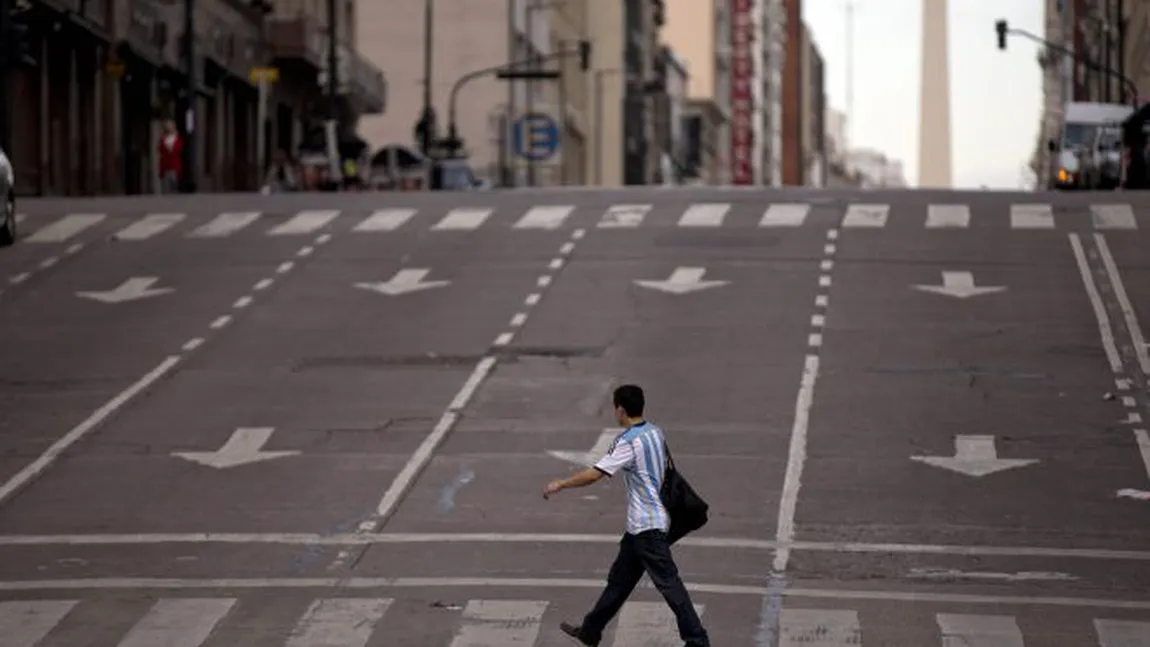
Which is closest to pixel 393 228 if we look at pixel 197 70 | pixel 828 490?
pixel 828 490

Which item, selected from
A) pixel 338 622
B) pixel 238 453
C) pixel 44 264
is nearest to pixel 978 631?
pixel 338 622

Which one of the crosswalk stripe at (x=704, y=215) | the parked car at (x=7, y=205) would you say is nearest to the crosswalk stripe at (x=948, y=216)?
the crosswalk stripe at (x=704, y=215)

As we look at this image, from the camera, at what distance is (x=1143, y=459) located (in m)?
27.4

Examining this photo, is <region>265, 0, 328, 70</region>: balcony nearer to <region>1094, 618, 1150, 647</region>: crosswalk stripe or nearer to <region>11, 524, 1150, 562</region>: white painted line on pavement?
<region>11, 524, 1150, 562</region>: white painted line on pavement

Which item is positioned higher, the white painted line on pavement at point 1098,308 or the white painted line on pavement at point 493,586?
the white painted line on pavement at point 1098,308

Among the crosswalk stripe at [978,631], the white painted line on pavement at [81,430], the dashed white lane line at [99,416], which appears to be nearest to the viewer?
the crosswalk stripe at [978,631]

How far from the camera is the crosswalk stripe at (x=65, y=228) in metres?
47.2

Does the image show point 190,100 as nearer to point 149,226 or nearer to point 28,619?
point 149,226

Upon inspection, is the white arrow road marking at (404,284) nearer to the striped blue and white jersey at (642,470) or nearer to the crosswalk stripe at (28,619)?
the crosswalk stripe at (28,619)

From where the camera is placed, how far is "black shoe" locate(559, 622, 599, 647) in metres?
17.7

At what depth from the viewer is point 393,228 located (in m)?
46.9

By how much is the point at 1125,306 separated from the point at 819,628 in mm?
19377

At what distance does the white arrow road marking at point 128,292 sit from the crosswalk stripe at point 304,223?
576 centimetres

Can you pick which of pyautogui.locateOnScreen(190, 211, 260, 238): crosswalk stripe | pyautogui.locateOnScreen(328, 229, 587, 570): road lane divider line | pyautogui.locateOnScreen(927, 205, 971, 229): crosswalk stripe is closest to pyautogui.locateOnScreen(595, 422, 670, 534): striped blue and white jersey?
pyautogui.locateOnScreen(328, 229, 587, 570): road lane divider line
